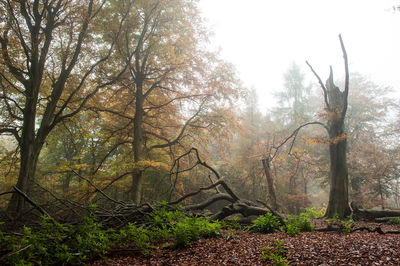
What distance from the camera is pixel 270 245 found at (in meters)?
3.63

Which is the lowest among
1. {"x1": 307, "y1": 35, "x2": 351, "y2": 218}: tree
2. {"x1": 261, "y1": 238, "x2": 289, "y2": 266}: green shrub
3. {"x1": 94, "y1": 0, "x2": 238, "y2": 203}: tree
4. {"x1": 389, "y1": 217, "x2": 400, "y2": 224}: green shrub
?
{"x1": 389, "y1": 217, "x2": 400, "y2": 224}: green shrub

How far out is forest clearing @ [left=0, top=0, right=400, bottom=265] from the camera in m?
3.58

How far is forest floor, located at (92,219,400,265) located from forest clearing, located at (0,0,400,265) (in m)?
0.03

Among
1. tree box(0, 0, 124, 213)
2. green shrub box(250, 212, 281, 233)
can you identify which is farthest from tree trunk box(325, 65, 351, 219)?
tree box(0, 0, 124, 213)

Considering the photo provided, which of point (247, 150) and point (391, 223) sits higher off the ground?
point (247, 150)

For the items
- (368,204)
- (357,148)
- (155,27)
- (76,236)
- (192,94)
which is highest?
(155,27)

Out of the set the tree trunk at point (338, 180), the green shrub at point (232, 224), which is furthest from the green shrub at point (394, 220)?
the green shrub at point (232, 224)

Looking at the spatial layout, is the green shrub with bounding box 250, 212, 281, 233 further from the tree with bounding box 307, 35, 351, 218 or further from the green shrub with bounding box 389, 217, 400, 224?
the green shrub with bounding box 389, 217, 400, 224

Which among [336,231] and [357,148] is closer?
[336,231]

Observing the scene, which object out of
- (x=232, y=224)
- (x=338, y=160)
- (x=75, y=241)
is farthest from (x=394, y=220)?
(x=75, y=241)

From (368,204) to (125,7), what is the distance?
49.5 ft

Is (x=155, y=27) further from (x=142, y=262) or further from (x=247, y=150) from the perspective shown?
(x=247, y=150)

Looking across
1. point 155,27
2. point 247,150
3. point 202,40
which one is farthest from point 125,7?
point 247,150

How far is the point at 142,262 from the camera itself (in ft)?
11.7
